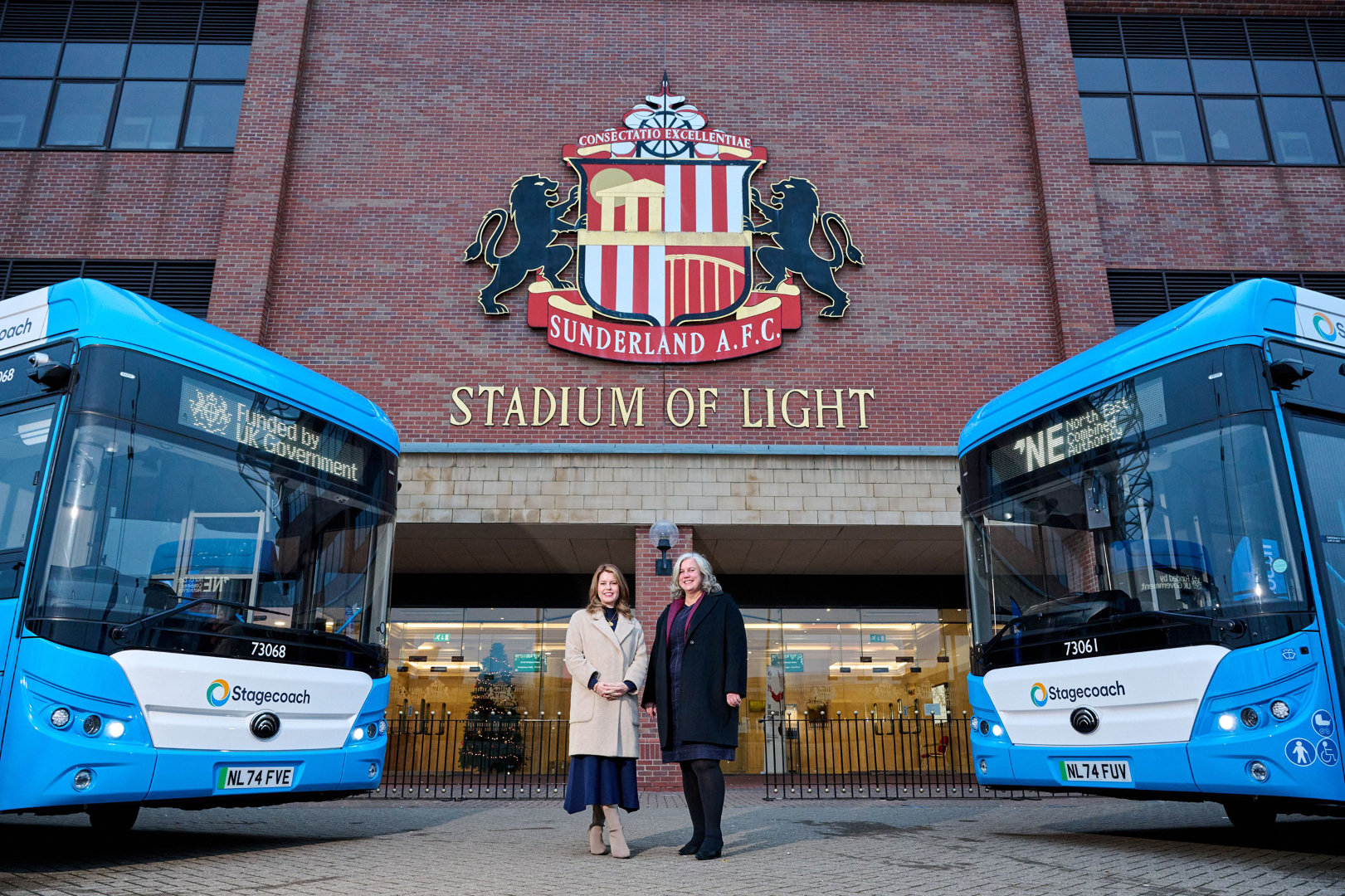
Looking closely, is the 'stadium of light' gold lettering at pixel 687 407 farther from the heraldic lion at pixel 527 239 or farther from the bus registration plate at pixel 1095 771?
the bus registration plate at pixel 1095 771

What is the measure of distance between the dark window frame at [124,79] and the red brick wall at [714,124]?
191 centimetres

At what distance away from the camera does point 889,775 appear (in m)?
15.6

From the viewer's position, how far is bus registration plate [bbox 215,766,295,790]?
549 cm

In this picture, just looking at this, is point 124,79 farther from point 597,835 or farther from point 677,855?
point 677,855

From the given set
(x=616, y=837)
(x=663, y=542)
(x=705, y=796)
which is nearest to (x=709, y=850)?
(x=705, y=796)

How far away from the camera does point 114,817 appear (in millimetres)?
6867

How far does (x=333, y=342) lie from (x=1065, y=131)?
11.6 metres

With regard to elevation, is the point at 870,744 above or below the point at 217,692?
below

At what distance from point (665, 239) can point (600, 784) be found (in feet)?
31.0

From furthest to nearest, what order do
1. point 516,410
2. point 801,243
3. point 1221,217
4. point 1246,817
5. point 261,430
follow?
point 1221,217, point 801,243, point 516,410, point 1246,817, point 261,430

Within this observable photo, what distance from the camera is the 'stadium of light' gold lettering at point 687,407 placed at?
43.3 ft

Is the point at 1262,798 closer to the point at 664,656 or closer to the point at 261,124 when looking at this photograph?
the point at 664,656

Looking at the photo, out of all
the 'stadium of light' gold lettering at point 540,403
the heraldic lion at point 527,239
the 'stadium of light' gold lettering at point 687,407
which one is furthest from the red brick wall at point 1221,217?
the 'stadium of light' gold lettering at point 540,403

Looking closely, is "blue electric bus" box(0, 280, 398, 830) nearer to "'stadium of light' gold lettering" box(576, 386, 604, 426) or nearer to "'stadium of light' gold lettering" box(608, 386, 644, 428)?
"'stadium of light' gold lettering" box(576, 386, 604, 426)
